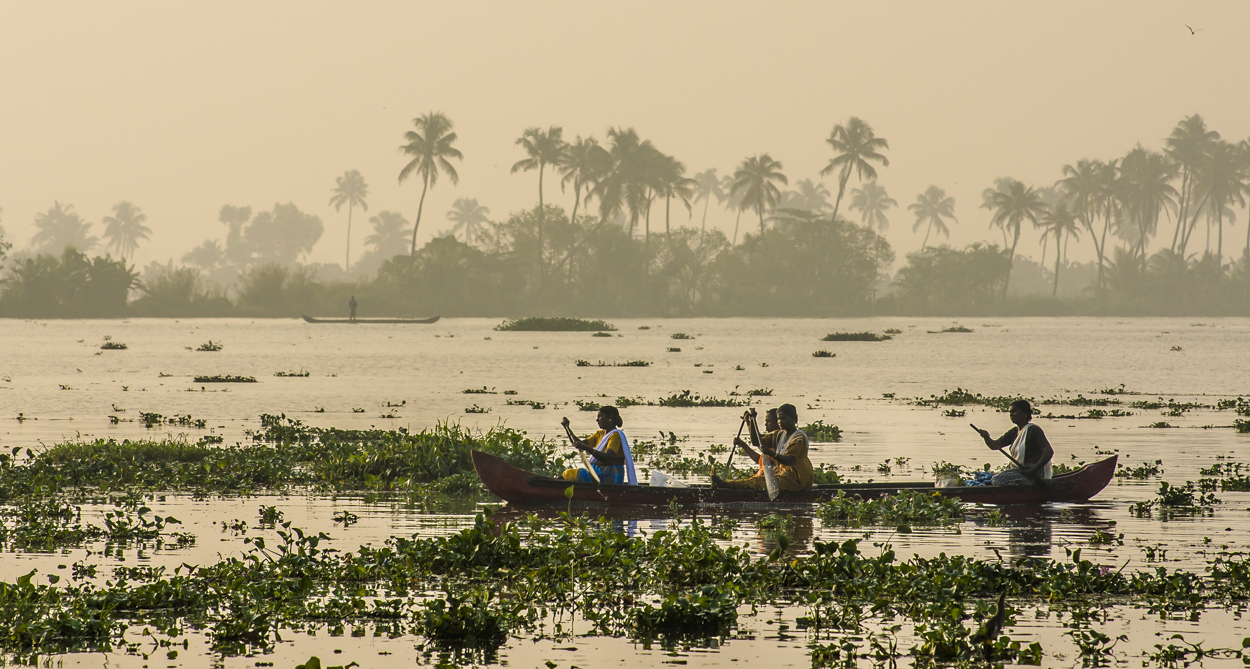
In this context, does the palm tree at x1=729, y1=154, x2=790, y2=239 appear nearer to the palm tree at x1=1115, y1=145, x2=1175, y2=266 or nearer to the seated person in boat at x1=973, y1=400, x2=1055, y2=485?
the palm tree at x1=1115, y1=145, x2=1175, y2=266

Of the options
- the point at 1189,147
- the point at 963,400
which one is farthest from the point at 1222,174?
the point at 963,400

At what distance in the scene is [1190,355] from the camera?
58938mm

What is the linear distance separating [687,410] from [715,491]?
48.3 feet

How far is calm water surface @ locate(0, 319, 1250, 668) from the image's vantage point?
905 cm

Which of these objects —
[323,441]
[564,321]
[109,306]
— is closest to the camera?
[323,441]

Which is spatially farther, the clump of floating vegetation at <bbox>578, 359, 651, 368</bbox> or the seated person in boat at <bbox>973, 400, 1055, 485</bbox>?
the clump of floating vegetation at <bbox>578, 359, 651, 368</bbox>

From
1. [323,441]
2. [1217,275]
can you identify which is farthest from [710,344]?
[1217,275]

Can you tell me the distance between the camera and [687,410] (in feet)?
96.1

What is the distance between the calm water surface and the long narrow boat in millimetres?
299

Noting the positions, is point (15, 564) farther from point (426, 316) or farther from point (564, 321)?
point (426, 316)

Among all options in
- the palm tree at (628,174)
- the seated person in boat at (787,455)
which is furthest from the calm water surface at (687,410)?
the palm tree at (628,174)

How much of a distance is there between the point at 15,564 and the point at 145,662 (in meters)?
3.91

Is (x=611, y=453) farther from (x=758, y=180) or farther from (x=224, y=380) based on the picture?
(x=758, y=180)

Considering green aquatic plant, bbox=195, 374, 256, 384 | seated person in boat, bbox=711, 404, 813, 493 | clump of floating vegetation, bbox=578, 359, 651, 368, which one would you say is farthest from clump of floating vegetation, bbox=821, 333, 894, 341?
seated person in boat, bbox=711, 404, 813, 493
